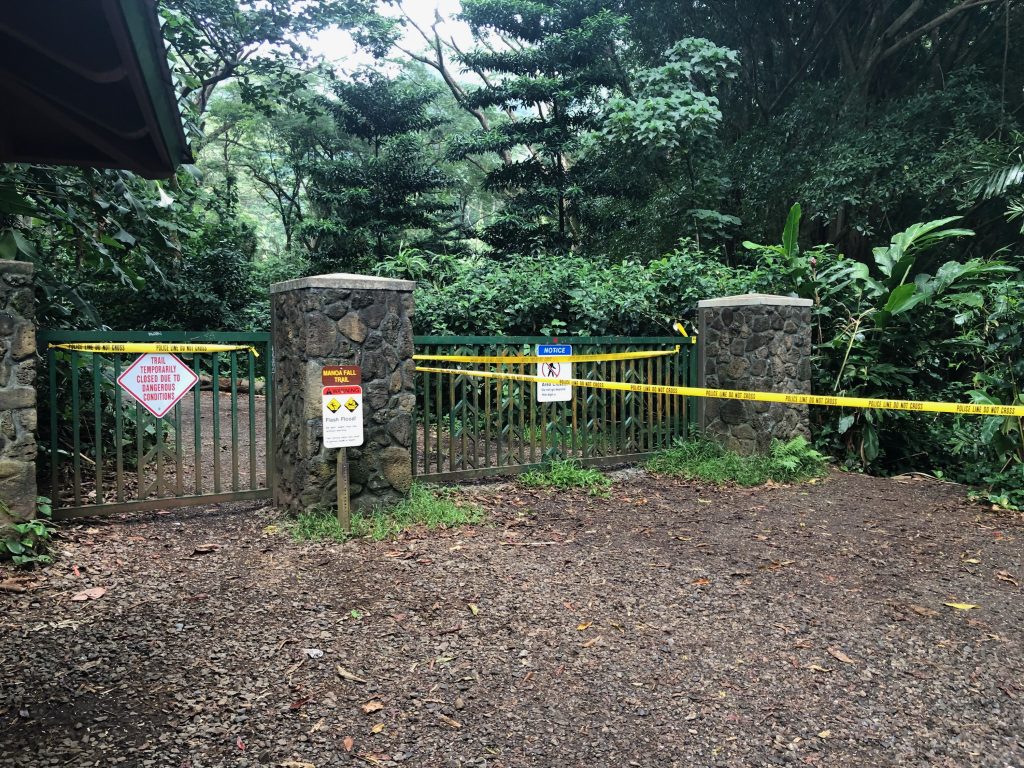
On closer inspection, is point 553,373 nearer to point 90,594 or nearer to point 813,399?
point 813,399

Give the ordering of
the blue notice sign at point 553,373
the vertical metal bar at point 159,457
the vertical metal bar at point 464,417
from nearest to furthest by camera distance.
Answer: the vertical metal bar at point 159,457 → the vertical metal bar at point 464,417 → the blue notice sign at point 553,373

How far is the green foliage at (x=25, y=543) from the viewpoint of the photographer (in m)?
3.90

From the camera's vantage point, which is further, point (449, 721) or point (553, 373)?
point (553, 373)

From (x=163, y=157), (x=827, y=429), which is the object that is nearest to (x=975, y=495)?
(x=827, y=429)

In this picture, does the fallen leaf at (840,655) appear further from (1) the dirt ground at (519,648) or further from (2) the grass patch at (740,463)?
(2) the grass patch at (740,463)

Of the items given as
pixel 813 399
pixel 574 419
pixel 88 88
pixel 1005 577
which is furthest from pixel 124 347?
pixel 1005 577

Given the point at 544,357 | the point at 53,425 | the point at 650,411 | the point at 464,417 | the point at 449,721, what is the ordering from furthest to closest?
the point at 650,411 → the point at 544,357 → the point at 464,417 → the point at 53,425 → the point at 449,721

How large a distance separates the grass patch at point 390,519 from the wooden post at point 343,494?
0.05 meters

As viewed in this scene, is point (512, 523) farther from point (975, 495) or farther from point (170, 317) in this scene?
point (170, 317)

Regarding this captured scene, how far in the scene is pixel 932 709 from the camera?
2.64m

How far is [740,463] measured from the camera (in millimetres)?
6785

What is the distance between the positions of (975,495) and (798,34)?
13.6 m

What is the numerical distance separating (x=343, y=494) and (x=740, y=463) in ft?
13.4

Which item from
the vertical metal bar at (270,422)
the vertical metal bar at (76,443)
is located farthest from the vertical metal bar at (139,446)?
the vertical metal bar at (270,422)
